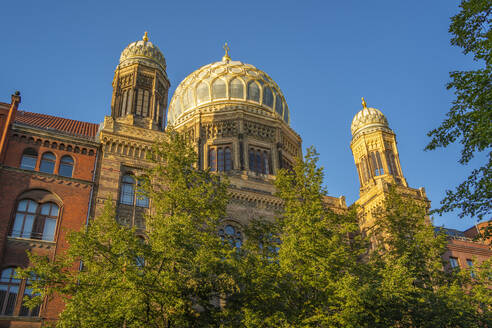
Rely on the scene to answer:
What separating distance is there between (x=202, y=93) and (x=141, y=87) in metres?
9.29

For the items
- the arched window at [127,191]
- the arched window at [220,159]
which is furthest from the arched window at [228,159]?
the arched window at [127,191]

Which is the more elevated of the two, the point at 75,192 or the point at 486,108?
the point at 75,192

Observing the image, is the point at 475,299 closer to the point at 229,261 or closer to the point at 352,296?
the point at 352,296

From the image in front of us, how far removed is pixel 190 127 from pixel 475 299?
25.9 meters

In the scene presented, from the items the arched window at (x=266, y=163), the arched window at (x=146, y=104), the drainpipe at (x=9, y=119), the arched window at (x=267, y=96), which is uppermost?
the arched window at (x=267, y=96)

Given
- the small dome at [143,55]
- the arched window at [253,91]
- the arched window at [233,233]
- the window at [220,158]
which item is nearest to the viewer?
the arched window at [233,233]

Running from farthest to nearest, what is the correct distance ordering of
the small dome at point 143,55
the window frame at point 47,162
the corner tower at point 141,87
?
the small dome at point 143,55
the corner tower at point 141,87
the window frame at point 47,162

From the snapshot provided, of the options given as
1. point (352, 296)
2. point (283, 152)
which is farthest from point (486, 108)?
point (283, 152)

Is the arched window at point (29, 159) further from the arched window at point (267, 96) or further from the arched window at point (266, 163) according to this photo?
the arched window at point (267, 96)

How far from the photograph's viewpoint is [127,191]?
24953 mm

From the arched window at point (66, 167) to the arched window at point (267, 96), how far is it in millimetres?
20539

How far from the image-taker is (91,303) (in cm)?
1376

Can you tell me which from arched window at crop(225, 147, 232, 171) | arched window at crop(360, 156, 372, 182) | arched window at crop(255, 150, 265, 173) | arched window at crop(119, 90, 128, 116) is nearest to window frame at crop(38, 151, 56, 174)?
arched window at crop(119, 90, 128, 116)

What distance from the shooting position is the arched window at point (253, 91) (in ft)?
133
